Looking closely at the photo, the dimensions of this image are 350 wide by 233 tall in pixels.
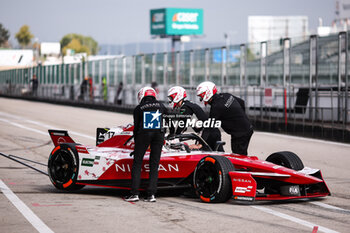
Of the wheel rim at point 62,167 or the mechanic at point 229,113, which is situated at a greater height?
the mechanic at point 229,113

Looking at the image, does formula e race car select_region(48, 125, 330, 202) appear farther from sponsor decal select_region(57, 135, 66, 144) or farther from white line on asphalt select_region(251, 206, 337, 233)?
sponsor decal select_region(57, 135, 66, 144)

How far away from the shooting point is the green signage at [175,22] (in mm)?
131875

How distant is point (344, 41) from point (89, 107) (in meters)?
26.1

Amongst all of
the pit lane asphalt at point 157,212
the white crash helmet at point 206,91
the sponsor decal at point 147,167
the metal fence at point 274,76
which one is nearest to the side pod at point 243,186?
the pit lane asphalt at point 157,212

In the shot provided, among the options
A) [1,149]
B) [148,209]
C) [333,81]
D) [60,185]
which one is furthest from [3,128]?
[148,209]

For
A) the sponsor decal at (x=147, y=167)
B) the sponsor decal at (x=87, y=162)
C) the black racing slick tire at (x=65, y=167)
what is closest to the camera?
the sponsor decal at (x=147, y=167)

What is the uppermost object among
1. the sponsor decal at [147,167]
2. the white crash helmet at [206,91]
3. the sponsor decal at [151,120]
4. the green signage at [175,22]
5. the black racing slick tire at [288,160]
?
the green signage at [175,22]

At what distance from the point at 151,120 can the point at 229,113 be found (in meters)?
1.50

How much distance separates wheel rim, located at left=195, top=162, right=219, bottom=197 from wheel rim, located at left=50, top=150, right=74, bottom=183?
6.80 ft

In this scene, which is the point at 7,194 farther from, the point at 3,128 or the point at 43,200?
the point at 3,128

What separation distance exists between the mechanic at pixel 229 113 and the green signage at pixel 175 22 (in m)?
121

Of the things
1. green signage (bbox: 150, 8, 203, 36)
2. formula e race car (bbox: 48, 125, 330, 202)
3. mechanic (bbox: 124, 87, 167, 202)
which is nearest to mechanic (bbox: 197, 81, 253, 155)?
formula e race car (bbox: 48, 125, 330, 202)

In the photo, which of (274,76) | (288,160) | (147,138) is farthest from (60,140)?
(274,76)

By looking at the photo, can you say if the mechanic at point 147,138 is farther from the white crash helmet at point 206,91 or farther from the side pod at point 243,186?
the side pod at point 243,186
